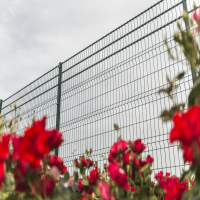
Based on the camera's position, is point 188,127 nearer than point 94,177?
Yes

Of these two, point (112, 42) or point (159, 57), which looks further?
point (112, 42)

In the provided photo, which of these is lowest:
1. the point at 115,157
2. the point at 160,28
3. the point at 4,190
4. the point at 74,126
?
the point at 4,190

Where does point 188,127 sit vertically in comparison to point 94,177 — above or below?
above

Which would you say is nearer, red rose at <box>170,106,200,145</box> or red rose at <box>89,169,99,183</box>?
red rose at <box>170,106,200,145</box>

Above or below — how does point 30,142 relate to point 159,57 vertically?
below

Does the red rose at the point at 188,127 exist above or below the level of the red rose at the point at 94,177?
above

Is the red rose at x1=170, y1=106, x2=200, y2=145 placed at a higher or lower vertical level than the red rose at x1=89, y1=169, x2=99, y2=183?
higher

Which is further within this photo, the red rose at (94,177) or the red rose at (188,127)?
the red rose at (94,177)

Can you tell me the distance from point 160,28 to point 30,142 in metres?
2.96

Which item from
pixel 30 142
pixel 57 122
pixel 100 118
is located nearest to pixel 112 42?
pixel 100 118

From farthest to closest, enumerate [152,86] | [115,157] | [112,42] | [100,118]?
[112,42], [100,118], [152,86], [115,157]

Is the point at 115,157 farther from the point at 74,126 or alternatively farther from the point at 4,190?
the point at 74,126

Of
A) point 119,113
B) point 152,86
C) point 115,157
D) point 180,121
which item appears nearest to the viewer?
point 180,121

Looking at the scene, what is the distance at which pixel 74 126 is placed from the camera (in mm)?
3945
